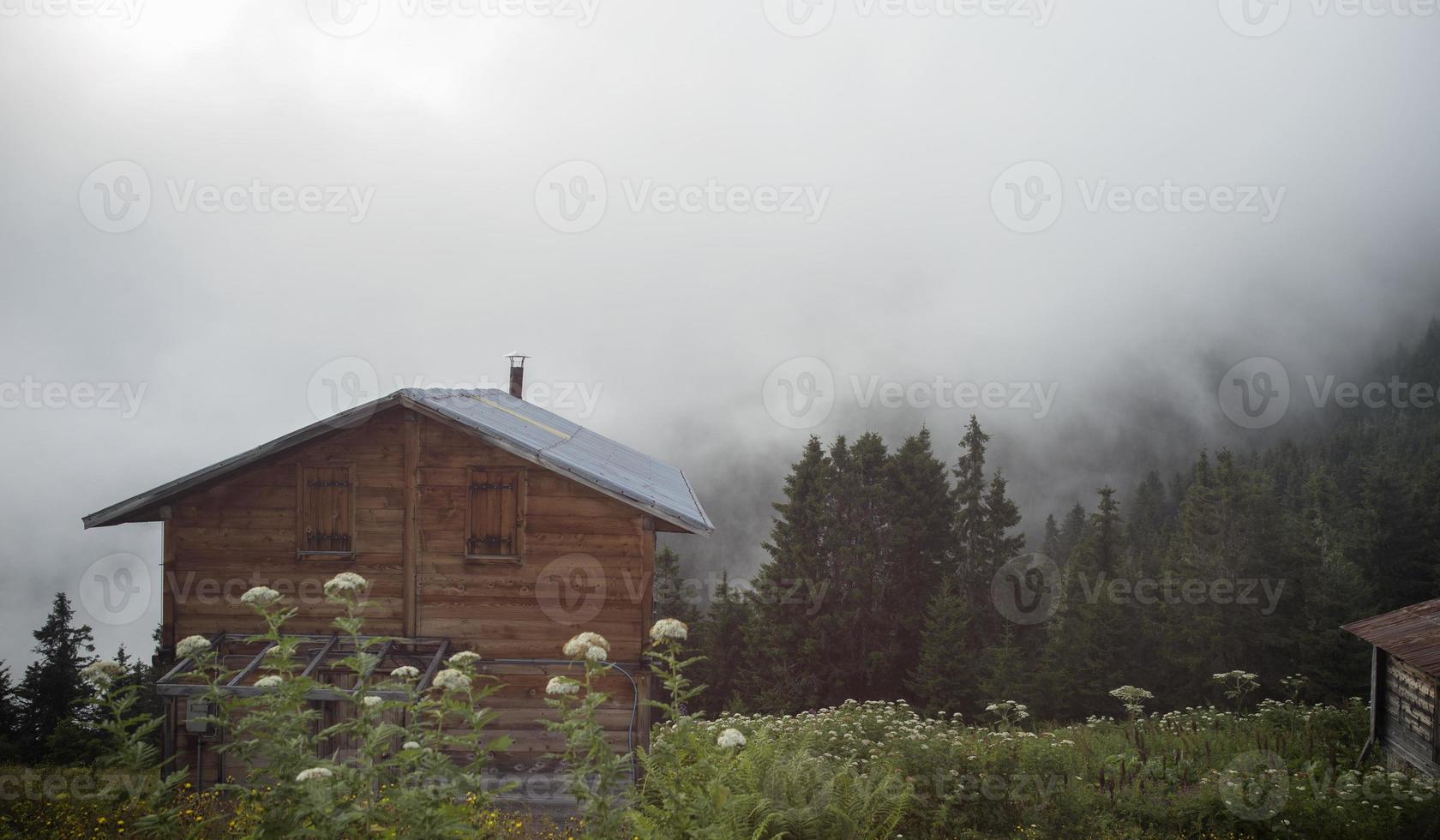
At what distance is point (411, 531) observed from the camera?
14.6 metres

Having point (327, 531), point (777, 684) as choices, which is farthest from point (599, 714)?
point (777, 684)

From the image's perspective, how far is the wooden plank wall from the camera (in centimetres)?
1439

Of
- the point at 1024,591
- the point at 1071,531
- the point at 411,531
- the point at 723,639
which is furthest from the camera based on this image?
the point at 1071,531

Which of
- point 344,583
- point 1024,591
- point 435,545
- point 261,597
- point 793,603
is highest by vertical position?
point 344,583

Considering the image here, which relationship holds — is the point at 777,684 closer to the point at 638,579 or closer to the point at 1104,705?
the point at 1104,705

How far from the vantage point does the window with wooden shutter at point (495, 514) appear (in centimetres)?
1457

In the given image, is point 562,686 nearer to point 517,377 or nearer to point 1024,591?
point 517,377

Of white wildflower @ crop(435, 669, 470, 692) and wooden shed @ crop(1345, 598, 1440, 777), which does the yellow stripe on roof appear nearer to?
white wildflower @ crop(435, 669, 470, 692)

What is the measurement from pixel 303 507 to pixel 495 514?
3299mm

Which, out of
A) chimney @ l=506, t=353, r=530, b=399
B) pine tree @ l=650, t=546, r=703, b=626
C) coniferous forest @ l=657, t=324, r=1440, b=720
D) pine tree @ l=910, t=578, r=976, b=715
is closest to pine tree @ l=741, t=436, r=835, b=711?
coniferous forest @ l=657, t=324, r=1440, b=720

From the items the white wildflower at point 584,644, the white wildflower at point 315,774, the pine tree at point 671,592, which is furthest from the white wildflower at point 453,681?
the pine tree at point 671,592

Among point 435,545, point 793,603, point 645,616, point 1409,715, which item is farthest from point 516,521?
point 793,603

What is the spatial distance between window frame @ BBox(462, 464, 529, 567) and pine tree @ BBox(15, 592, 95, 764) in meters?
26.7

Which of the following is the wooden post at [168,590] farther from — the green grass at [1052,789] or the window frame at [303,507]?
the green grass at [1052,789]
